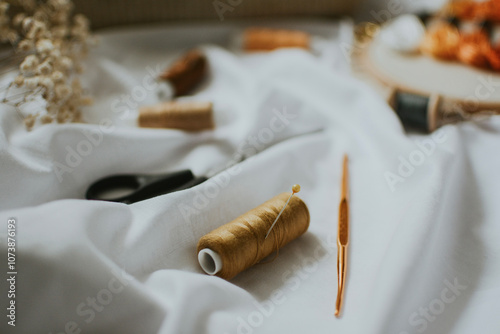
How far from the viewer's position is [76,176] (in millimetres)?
896

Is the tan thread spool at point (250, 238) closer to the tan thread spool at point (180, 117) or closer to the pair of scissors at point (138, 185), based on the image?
the pair of scissors at point (138, 185)

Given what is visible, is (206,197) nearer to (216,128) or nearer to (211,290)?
(211,290)

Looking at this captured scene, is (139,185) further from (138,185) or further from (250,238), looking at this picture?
(250,238)

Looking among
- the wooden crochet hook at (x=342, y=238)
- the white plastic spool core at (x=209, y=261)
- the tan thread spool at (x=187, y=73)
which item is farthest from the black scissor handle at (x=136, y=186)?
the tan thread spool at (x=187, y=73)

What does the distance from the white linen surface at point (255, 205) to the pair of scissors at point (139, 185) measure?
1.4 inches

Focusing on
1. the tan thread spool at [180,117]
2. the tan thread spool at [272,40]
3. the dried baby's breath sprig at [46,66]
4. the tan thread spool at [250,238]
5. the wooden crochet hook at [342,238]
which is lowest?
the wooden crochet hook at [342,238]

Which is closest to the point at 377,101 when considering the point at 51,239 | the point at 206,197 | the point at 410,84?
the point at 410,84

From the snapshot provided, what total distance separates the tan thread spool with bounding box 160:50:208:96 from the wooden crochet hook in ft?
2.03

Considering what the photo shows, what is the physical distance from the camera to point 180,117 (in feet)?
3.69

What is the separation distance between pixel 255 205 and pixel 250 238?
0.59 feet

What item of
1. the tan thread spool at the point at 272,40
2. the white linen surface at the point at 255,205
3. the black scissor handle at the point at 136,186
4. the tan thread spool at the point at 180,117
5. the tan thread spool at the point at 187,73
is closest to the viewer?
the white linen surface at the point at 255,205

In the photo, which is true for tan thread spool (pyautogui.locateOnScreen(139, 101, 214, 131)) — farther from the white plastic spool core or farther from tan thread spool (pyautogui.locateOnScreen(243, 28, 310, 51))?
tan thread spool (pyautogui.locateOnScreen(243, 28, 310, 51))

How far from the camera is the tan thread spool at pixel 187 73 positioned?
4.32 ft

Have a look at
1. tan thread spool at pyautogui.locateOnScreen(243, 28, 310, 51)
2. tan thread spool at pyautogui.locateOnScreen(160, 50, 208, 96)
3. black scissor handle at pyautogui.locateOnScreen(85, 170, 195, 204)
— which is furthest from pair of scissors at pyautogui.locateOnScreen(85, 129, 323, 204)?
tan thread spool at pyautogui.locateOnScreen(243, 28, 310, 51)
